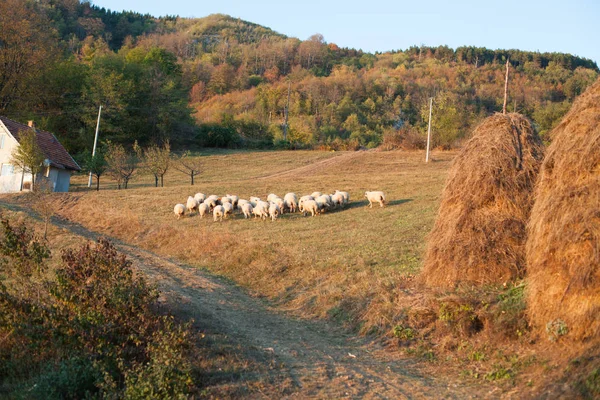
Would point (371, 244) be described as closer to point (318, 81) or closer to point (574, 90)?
point (574, 90)

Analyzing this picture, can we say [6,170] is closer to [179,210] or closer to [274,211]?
[179,210]

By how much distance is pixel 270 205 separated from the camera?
1146 inches

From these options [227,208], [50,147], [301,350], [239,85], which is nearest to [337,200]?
[227,208]

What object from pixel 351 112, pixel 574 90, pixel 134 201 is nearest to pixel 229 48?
pixel 351 112

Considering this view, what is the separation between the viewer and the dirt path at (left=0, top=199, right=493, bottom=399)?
9180 mm

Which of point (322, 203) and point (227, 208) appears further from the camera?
point (227, 208)

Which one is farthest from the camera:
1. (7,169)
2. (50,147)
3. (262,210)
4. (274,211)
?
(50,147)

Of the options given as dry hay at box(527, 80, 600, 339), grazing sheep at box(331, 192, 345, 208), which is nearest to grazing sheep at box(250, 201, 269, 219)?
grazing sheep at box(331, 192, 345, 208)

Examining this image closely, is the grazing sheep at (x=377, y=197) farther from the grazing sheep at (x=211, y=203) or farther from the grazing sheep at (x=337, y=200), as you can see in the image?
the grazing sheep at (x=211, y=203)

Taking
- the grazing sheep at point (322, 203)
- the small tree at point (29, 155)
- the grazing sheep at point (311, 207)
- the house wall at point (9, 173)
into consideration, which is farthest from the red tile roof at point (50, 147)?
the grazing sheep at point (322, 203)

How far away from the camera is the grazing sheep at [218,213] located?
29.8 metres

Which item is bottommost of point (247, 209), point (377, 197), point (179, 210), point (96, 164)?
point (179, 210)

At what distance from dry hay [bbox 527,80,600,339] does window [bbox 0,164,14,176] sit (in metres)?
45.1

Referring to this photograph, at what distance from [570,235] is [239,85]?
12434 centimetres
